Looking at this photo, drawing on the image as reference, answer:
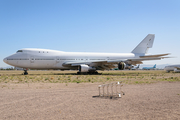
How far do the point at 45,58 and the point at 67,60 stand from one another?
3573 mm

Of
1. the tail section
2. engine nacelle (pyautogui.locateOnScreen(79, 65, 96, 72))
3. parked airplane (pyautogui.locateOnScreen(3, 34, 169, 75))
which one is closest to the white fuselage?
parked airplane (pyautogui.locateOnScreen(3, 34, 169, 75))

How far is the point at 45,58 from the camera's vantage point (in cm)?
2766

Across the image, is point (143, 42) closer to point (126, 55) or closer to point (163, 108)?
point (126, 55)

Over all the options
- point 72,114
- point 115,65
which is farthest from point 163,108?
point 115,65

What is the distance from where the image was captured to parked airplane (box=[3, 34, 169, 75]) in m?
26.8

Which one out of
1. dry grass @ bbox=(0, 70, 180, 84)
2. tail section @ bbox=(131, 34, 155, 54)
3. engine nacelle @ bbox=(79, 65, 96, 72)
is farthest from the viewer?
tail section @ bbox=(131, 34, 155, 54)

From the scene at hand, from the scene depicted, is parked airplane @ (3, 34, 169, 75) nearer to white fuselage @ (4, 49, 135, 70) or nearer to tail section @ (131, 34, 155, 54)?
white fuselage @ (4, 49, 135, 70)

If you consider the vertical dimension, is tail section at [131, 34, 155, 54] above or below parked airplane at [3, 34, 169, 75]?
above

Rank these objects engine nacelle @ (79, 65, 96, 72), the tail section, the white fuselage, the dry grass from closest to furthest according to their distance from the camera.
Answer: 1. the dry grass
2. the white fuselage
3. engine nacelle @ (79, 65, 96, 72)
4. the tail section

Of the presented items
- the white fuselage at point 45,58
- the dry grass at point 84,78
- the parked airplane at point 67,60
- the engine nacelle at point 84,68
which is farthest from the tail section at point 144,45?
the engine nacelle at point 84,68

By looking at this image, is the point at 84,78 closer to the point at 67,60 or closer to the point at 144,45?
Result: the point at 67,60

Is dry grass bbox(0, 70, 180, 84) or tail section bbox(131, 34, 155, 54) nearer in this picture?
dry grass bbox(0, 70, 180, 84)

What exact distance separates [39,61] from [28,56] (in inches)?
71.8

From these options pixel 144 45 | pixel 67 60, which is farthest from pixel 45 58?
pixel 144 45
